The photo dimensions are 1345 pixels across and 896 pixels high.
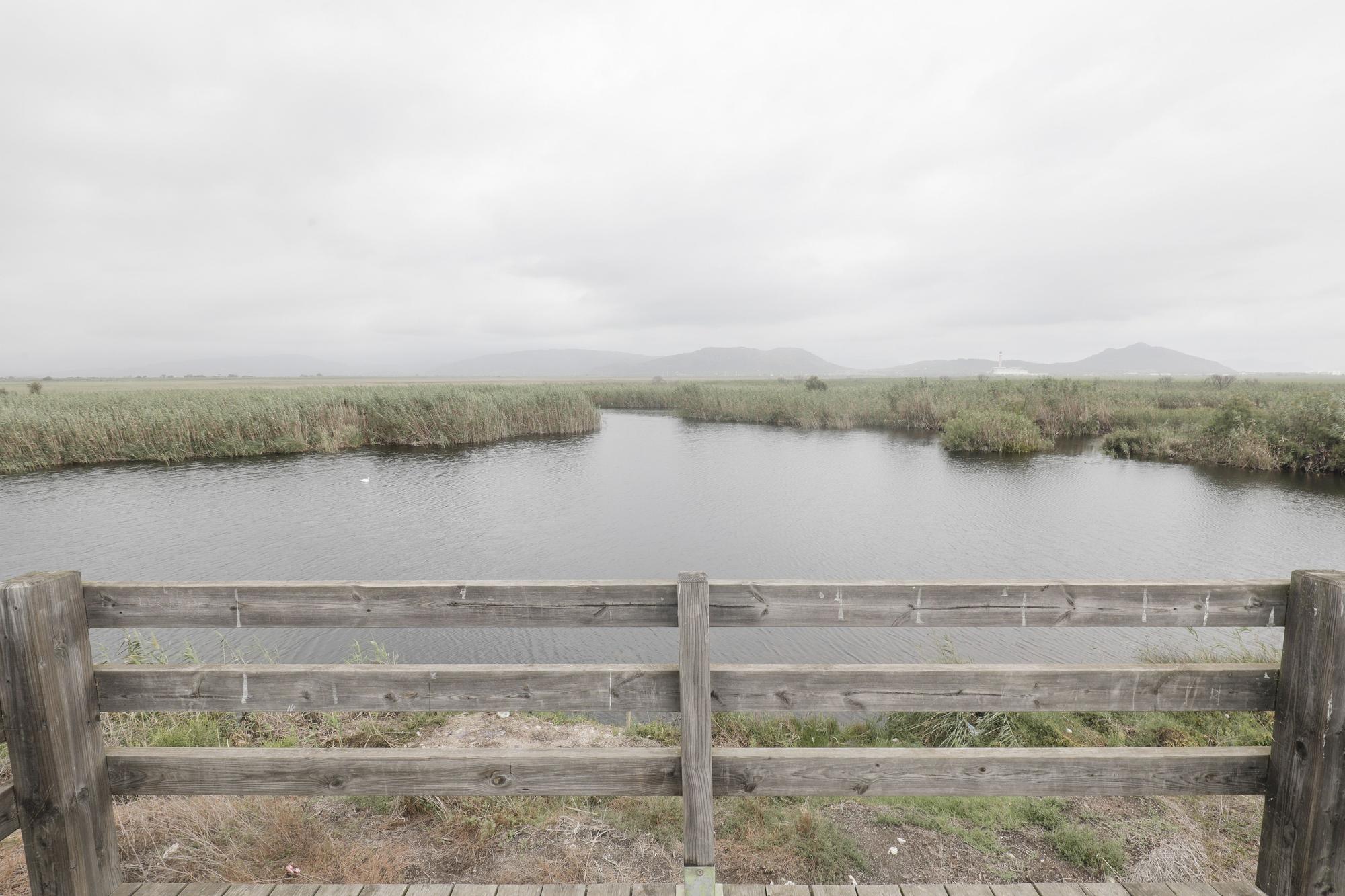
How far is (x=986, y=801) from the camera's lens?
435 cm

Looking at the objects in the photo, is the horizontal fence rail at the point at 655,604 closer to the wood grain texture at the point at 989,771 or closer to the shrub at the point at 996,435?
the wood grain texture at the point at 989,771

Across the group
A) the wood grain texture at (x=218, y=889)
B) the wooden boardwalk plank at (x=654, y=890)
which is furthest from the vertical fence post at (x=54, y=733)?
the wooden boardwalk plank at (x=654, y=890)

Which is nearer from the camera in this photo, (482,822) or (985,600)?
(985,600)

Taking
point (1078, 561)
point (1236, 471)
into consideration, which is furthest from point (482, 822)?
point (1236, 471)

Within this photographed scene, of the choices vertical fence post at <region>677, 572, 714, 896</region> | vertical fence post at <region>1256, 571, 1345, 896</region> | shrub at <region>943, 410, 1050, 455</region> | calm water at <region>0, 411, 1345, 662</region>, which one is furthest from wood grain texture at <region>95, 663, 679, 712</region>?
shrub at <region>943, 410, 1050, 455</region>

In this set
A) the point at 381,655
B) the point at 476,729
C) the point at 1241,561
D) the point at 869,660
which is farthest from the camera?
the point at 1241,561

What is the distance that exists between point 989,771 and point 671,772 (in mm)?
1405

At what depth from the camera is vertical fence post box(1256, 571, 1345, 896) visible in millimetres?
2279

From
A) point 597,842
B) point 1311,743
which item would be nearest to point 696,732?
point 597,842

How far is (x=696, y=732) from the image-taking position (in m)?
2.47

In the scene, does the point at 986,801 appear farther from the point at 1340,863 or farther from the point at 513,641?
the point at 513,641

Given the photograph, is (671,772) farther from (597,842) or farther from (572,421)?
(572,421)

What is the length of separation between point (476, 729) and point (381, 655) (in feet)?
6.79

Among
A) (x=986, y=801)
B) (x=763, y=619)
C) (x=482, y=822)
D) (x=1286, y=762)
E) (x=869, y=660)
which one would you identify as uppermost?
(x=763, y=619)
